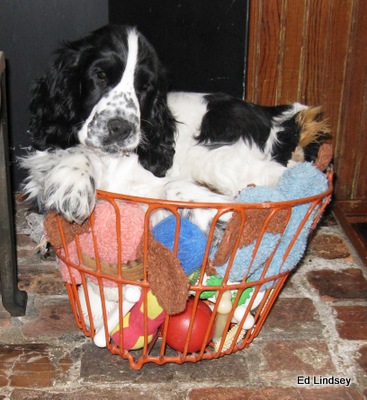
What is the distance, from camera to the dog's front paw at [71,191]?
1.57 meters

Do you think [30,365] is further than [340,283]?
No

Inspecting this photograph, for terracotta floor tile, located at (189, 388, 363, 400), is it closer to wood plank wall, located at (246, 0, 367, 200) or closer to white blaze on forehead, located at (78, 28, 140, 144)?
white blaze on forehead, located at (78, 28, 140, 144)

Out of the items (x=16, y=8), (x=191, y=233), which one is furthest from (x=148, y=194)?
(x=16, y=8)

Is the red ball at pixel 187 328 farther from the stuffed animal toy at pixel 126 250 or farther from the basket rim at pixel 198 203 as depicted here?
the basket rim at pixel 198 203

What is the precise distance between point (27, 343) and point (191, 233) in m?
0.75

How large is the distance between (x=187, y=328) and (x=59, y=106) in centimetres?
81

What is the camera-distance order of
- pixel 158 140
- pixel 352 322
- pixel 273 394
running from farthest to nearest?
pixel 352 322 → pixel 158 140 → pixel 273 394

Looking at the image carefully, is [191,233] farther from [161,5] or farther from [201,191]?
[161,5]

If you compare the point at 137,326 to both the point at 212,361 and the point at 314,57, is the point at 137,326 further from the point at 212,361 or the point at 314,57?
the point at 314,57

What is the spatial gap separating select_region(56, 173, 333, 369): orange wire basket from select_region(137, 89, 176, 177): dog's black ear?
194 mm

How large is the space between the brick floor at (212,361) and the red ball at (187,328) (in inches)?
3.7

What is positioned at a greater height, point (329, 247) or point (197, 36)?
point (197, 36)

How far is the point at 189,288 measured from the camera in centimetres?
155

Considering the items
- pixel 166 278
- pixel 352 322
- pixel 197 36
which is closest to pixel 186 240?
pixel 166 278
